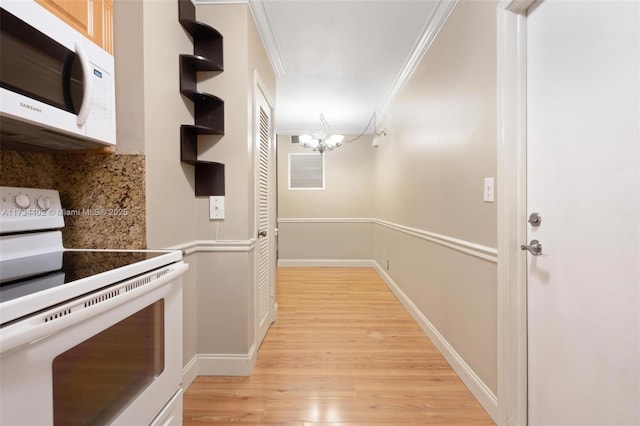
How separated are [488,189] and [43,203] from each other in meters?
1.95

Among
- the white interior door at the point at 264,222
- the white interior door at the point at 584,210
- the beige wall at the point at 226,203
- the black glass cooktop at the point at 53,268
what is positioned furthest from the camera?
the white interior door at the point at 264,222

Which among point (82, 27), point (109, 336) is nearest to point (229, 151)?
point (82, 27)

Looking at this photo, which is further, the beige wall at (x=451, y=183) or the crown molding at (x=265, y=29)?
the crown molding at (x=265, y=29)

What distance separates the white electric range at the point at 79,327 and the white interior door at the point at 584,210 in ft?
4.70

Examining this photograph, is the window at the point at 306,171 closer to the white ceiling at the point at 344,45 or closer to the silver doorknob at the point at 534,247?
the white ceiling at the point at 344,45

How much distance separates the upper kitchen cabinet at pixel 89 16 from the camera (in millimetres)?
929

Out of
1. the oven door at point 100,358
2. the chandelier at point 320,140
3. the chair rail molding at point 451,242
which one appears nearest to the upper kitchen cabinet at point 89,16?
the oven door at point 100,358

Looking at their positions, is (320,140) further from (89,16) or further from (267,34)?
(89,16)

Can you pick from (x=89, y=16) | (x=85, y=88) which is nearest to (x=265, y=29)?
(x=89, y=16)

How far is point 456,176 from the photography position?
1.91 m

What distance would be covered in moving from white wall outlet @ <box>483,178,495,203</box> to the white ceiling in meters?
1.24

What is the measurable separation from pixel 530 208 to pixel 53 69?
1.85 meters

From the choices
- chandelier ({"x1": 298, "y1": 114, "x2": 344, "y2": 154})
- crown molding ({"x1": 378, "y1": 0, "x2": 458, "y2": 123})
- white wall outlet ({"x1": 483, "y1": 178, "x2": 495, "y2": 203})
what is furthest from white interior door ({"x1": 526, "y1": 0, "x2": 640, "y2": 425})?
chandelier ({"x1": 298, "y1": 114, "x2": 344, "y2": 154})

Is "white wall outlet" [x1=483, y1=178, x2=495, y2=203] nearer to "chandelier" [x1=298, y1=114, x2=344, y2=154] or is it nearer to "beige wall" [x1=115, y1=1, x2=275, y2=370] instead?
"beige wall" [x1=115, y1=1, x2=275, y2=370]
